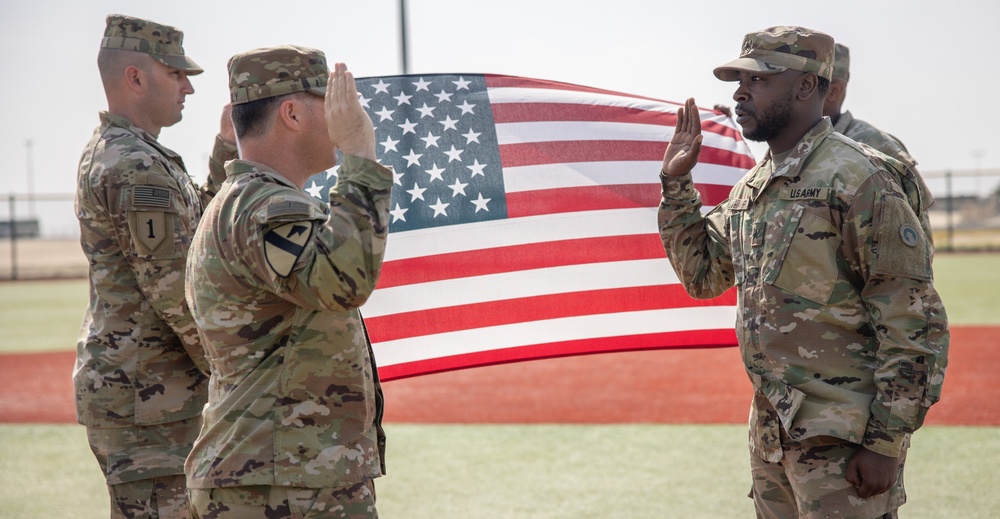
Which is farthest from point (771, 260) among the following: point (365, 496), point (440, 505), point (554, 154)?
point (440, 505)

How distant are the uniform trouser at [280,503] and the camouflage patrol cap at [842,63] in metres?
3.43

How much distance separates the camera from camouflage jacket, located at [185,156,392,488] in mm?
2066

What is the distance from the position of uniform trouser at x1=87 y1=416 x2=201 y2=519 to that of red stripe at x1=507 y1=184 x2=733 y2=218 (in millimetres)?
1849

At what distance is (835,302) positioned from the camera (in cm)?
265

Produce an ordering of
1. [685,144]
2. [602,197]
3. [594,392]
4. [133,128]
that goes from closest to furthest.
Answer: [685,144], [133,128], [602,197], [594,392]

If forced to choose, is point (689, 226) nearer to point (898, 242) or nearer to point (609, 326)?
point (898, 242)

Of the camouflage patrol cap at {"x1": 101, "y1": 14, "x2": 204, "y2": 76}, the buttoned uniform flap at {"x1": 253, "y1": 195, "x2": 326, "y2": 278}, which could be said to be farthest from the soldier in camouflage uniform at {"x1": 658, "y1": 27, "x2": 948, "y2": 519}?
the camouflage patrol cap at {"x1": 101, "y1": 14, "x2": 204, "y2": 76}

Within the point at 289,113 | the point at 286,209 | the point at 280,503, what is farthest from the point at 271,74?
the point at 280,503

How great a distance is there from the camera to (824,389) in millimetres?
2639

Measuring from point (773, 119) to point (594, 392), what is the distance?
6.04m

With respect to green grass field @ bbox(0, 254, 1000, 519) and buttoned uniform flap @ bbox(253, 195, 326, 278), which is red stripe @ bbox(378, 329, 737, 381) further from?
buttoned uniform flap @ bbox(253, 195, 326, 278)

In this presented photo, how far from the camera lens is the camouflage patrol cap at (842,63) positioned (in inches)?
180

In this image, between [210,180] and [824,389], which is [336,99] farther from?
[210,180]

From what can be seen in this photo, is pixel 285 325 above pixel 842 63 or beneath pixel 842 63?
beneath
